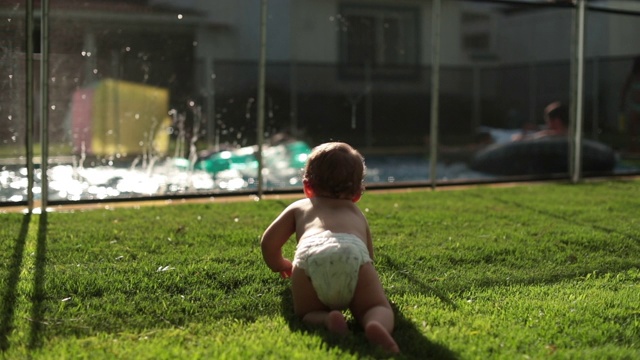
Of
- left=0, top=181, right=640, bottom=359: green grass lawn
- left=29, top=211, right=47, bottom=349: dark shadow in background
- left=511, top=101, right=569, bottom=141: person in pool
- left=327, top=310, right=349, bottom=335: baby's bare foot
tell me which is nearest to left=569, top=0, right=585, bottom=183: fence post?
left=511, top=101, right=569, bottom=141: person in pool

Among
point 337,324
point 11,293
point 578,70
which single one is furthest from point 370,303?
point 578,70

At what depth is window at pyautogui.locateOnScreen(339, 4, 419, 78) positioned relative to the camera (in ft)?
35.8

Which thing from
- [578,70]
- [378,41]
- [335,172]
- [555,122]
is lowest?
[335,172]

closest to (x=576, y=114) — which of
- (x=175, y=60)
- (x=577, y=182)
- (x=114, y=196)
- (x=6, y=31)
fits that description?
(x=577, y=182)

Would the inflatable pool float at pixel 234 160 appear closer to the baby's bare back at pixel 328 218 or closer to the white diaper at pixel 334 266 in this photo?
the baby's bare back at pixel 328 218

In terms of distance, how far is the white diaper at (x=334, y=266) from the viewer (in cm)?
317

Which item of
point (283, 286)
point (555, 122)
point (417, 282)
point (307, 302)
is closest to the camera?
point (307, 302)

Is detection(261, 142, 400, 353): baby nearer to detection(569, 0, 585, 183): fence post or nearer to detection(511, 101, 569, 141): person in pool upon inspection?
detection(569, 0, 585, 183): fence post

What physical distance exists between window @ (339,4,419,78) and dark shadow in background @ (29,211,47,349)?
6537 mm

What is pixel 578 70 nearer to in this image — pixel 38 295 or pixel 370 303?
pixel 370 303

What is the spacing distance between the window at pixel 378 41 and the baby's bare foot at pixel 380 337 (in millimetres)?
8098

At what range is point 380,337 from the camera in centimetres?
291

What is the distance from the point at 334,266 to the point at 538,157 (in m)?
8.60

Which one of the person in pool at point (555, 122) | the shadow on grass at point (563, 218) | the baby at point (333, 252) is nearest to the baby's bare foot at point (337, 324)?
the baby at point (333, 252)
